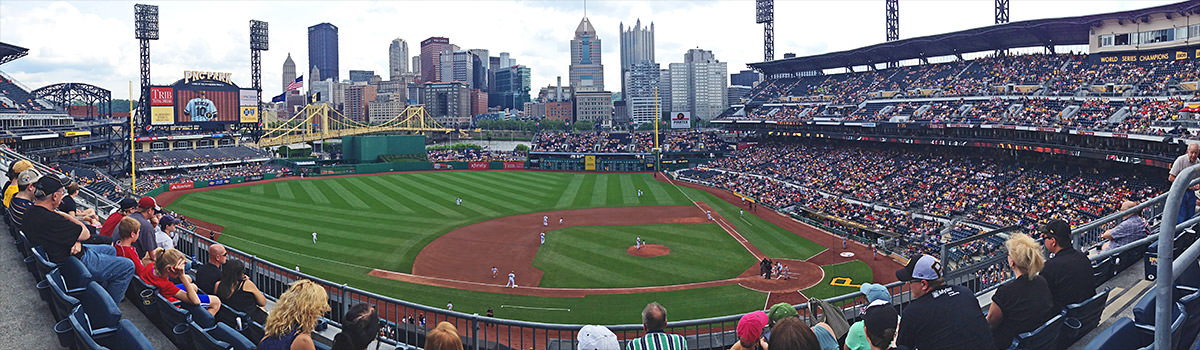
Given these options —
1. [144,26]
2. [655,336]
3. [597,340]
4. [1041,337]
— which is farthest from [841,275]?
[144,26]

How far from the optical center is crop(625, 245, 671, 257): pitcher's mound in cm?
3347

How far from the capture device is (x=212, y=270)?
25.6 ft

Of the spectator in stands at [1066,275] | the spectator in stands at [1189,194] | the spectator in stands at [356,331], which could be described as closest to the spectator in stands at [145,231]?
the spectator in stands at [356,331]

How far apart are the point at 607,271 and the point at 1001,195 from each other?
74.5 ft

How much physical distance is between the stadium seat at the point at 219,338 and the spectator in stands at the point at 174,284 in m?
0.42

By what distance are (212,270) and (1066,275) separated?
9.17m

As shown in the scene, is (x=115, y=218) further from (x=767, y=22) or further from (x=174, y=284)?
(x=767, y=22)

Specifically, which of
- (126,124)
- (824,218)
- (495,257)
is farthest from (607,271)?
(126,124)

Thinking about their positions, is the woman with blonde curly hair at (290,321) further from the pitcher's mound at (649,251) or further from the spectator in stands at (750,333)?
the pitcher's mound at (649,251)

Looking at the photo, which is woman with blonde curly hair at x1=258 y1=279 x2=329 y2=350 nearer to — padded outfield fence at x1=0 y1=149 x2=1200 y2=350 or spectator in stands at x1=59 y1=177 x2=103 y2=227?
padded outfield fence at x1=0 y1=149 x2=1200 y2=350

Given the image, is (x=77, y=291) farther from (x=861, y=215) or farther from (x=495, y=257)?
(x=861, y=215)

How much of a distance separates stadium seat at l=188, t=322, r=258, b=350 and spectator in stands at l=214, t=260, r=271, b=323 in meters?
0.50

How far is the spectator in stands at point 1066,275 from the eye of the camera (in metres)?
6.55

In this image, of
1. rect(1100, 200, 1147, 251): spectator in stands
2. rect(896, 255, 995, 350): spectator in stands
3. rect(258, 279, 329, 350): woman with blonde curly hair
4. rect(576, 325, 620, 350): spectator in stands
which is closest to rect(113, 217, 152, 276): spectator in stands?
rect(258, 279, 329, 350): woman with blonde curly hair
